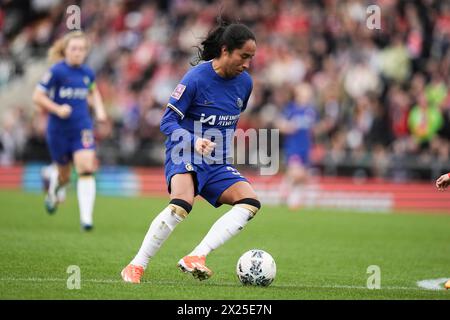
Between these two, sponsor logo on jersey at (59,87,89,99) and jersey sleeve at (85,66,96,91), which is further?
jersey sleeve at (85,66,96,91)

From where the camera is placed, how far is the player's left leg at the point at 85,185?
13.6 metres

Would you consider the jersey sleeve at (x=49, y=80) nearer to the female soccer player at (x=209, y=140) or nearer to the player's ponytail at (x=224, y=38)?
the player's ponytail at (x=224, y=38)

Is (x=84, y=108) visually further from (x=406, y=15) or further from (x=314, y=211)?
(x=406, y=15)

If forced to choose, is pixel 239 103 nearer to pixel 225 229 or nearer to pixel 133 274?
pixel 225 229

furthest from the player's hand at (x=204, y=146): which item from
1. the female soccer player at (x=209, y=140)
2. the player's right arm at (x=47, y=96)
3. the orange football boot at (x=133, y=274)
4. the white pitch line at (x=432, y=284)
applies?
the player's right arm at (x=47, y=96)

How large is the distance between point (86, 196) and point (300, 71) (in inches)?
460

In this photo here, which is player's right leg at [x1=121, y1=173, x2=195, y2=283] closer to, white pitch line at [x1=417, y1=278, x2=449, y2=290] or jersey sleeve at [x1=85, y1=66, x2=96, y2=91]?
white pitch line at [x1=417, y1=278, x2=449, y2=290]

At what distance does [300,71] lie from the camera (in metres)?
24.1

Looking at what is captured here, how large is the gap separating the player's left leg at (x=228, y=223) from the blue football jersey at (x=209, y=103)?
37 centimetres

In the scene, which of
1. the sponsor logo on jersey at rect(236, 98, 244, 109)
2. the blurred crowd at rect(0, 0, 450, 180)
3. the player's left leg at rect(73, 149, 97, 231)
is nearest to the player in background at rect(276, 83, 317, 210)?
the blurred crowd at rect(0, 0, 450, 180)

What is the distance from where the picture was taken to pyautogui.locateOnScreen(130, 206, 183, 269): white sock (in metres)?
8.23

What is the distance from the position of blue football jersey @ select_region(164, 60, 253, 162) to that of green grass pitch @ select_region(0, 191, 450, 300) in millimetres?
1415

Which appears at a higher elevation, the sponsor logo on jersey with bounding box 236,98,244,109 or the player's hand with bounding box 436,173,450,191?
the sponsor logo on jersey with bounding box 236,98,244,109

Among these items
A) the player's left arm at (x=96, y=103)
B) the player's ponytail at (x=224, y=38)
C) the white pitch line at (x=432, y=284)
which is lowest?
the white pitch line at (x=432, y=284)
